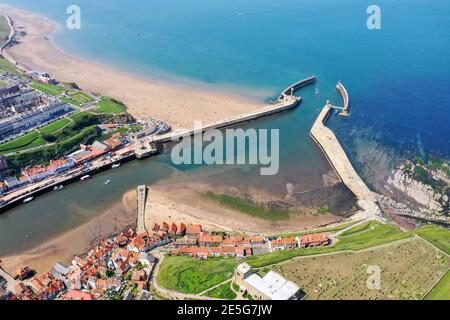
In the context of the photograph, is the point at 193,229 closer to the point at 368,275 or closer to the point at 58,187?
the point at 368,275

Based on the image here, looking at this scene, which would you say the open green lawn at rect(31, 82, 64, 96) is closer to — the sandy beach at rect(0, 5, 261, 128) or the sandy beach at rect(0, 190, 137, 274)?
the sandy beach at rect(0, 5, 261, 128)

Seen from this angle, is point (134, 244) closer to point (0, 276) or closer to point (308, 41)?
A: point (0, 276)

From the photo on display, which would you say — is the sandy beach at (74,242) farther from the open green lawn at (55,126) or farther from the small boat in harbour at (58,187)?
the open green lawn at (55,126)

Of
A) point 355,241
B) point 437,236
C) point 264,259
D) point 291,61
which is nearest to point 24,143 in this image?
point 264,259

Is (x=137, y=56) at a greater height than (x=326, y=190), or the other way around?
(x=137, y=56)

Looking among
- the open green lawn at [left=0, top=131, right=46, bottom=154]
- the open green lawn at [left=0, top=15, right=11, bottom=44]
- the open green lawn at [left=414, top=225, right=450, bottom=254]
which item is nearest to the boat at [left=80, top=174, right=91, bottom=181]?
the open green lawn at [left=0, top=131, right=46, bottom=154]

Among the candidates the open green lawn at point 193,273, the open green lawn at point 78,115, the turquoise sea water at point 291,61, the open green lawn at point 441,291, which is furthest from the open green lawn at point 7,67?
the open green lawn at point 441,291

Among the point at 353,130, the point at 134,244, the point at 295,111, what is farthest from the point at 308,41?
the point at 134,244
